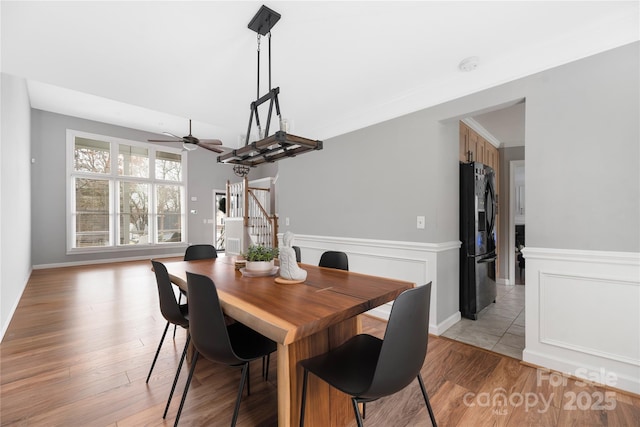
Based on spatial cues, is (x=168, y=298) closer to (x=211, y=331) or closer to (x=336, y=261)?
(x=211, y=331)

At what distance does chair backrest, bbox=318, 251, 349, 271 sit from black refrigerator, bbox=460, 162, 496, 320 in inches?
65.2

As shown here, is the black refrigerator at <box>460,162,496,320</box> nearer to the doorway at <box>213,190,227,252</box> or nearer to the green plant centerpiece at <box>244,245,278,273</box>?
the green plant centerpiece at <box>244,245,278,273</box>

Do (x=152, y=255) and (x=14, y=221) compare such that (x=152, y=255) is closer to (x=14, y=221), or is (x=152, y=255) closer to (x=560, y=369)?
(x=14, y=221)

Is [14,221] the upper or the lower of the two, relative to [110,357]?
upper

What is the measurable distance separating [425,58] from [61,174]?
781cm

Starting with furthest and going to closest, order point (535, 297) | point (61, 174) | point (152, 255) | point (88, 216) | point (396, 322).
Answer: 1. point (152, 255)
2. point (88, 216)
3. point (61, 174)
4. point (535, 297)
5. point (396, 322)

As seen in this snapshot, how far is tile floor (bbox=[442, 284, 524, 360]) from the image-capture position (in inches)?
98.6

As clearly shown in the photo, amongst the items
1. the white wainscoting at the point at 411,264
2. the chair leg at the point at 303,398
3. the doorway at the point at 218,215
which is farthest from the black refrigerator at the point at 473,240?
the doorway at the point at 218,215

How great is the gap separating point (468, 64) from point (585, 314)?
2.14 m

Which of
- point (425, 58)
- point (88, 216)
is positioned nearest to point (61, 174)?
point (88, 216)

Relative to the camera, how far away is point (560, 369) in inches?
81.2

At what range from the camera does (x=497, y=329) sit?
2850 mm

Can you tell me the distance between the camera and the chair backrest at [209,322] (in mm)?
1308

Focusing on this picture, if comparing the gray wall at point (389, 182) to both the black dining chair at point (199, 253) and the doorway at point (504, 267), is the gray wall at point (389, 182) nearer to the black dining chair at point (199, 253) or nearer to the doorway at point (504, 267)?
the doorway at point (504, 267)
